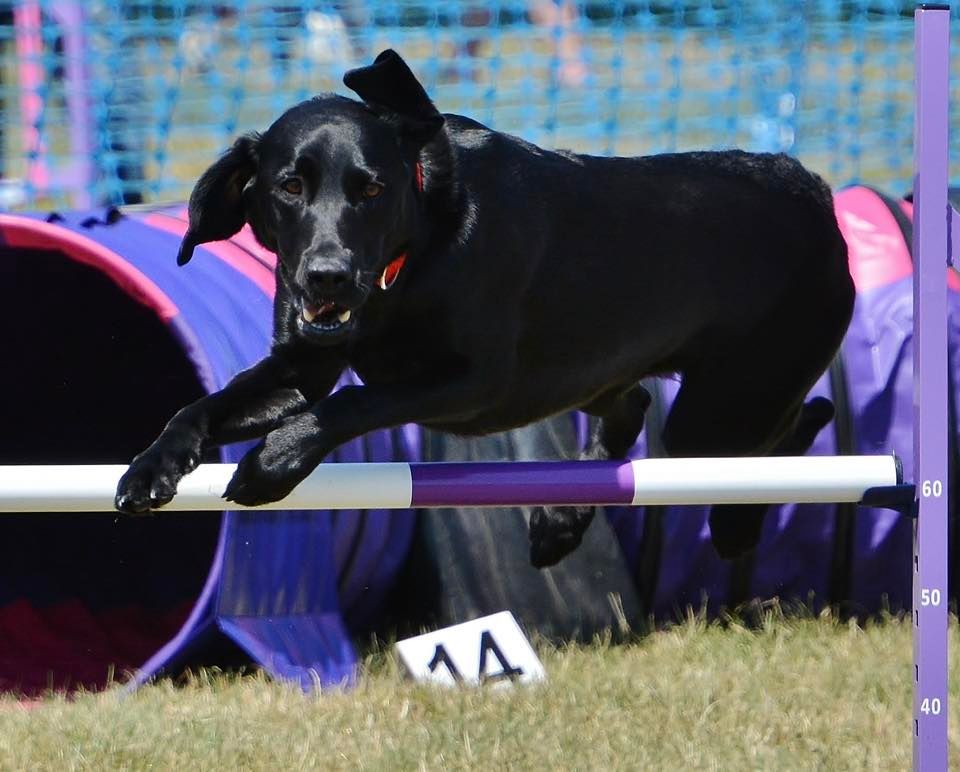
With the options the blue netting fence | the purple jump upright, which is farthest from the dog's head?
the blue netting fence

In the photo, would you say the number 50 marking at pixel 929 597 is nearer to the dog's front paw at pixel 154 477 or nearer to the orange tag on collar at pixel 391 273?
the orange tag on collar at pixel 391 273

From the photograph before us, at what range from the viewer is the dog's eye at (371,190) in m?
2.95

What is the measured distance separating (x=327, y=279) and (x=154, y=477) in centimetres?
46

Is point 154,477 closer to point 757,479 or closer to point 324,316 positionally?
point 324,316

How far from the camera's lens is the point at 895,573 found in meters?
4.86

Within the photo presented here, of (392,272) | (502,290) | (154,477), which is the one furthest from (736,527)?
(154,477)

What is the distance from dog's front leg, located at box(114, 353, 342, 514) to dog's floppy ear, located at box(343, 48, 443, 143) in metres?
0.51

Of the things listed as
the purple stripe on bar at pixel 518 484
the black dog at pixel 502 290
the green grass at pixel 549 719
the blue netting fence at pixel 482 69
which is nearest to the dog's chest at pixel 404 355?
the black dog at pixel 502 290

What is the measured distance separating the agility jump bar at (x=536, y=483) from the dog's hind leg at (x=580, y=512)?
930 mm

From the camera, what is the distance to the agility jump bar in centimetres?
278

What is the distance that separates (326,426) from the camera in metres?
2.84

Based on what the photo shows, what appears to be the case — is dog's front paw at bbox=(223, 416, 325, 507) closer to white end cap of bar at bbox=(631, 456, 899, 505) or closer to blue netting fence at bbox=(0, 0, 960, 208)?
white end cap of bar at bbox=(631, 456, 899, 505)

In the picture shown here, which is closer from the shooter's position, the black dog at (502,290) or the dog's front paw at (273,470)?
the dog's front paw at (273,470)

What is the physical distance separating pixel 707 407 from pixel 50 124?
5.39 meters
